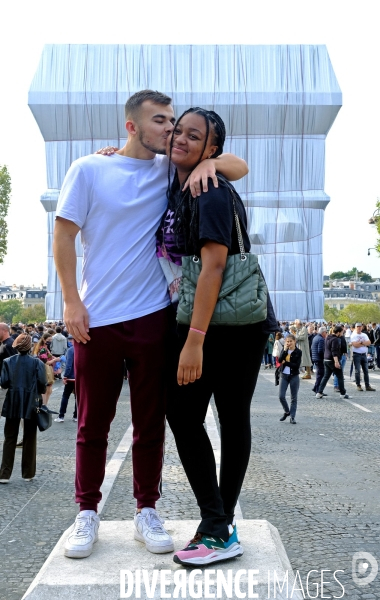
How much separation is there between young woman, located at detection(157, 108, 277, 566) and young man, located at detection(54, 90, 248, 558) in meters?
0.10

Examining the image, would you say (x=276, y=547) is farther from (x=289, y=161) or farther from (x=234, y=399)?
(x=289, y=161)

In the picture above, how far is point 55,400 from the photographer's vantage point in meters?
15.4

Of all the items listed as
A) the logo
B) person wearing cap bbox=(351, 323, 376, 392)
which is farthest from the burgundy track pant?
person wearing cap bbox=(351, 323, 376, 392)

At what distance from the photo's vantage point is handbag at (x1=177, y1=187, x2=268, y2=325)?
10.2ft

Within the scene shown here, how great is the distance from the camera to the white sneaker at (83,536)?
10.8 ft

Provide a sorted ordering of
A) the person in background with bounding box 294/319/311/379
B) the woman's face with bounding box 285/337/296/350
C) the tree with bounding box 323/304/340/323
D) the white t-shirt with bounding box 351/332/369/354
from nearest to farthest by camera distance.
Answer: the woman's face with bounding box 285/337/296/350, the white t-shirt with bounding box 351/332/369/354, the person in background with bounding box 294/319/311/379, the tree with bounding box 323/304/340/323

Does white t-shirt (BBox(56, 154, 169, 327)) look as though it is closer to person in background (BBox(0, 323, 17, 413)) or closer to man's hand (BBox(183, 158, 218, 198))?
man's hand (BBox(183, 158, 218, 198))

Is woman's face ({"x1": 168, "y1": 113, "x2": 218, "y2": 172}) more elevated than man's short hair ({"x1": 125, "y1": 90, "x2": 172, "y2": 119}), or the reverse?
man's short hair ({"x1": 125, "y1": 90, "x2": 172, "y2": 119})

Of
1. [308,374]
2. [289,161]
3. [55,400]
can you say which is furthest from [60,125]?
[55,400]

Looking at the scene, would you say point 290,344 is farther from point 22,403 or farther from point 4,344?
point 22,403

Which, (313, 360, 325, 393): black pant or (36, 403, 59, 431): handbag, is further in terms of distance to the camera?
(313, 360, 325, 393): black pant

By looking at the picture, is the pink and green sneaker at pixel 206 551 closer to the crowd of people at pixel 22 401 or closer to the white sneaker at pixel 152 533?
the white sneaker at pixel 152 533

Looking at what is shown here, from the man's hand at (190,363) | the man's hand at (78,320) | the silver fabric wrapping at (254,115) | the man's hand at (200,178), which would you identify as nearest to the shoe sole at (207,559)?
the man's hand at (190,363)

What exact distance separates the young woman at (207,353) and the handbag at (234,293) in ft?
0.14
